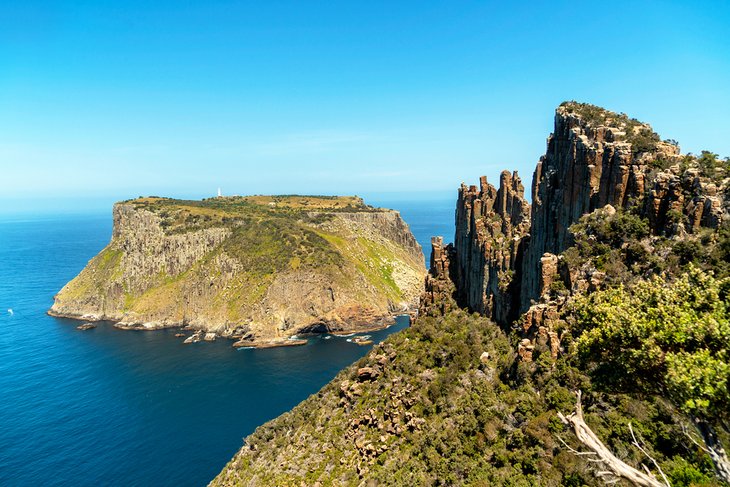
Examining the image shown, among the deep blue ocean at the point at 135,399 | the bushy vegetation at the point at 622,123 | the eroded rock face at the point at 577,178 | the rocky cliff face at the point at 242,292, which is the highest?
the bushy vegetation at the point at 622,123

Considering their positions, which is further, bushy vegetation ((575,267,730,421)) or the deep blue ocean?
the deep blue ocean

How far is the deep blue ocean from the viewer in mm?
86875

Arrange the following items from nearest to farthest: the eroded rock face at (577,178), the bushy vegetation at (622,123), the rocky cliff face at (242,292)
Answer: the eroded rock face at (577,178)
the bushy vegetation at (622,123)
the rocky cliff face at (242,292)

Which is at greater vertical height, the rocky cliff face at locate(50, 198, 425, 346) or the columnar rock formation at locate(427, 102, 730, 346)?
the columnar rock formation at locate(427, 102, 730, 346)

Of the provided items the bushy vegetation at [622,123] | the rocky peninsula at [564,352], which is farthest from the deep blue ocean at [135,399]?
the bushy vegetation at [622,123]

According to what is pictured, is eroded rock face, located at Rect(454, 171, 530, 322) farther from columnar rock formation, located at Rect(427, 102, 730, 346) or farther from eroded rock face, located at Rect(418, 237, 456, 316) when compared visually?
eroded rock face, located at Rect(418, 237, 456, 316)

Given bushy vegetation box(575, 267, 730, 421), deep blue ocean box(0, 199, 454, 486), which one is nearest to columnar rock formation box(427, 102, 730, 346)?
bushy vegetation box(575, 267, 730, 421)

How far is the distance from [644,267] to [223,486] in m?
61.1

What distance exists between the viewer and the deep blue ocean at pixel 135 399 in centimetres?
8688

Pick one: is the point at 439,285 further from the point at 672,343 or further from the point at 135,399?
the point at 135,399

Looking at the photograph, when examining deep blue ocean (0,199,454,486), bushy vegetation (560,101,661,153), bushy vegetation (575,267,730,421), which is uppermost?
bushy vegetation (560,101,661,153)

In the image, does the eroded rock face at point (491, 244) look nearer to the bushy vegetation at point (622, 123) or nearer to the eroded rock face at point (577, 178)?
the eroded rock face at point (577, 178)

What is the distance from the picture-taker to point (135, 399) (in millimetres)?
114312

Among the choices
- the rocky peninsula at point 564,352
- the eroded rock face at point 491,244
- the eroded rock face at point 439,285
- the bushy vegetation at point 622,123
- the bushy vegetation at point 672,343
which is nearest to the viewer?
the bushy vegetation at point 672,343
